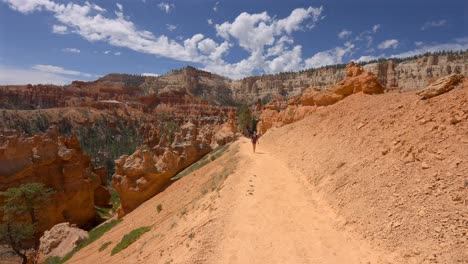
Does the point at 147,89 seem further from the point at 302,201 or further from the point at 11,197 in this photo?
the point at 302,201

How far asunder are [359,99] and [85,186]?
25897 millimetres

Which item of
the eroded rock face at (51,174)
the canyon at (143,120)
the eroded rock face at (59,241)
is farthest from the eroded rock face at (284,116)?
the eroded rock face at (51,174)

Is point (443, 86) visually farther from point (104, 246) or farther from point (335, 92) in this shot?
point (104, 246)

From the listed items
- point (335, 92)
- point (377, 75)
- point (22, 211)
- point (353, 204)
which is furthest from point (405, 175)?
point (377, 75)

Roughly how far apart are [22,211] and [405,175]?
27559mm

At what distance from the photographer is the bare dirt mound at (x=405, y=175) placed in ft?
21.2

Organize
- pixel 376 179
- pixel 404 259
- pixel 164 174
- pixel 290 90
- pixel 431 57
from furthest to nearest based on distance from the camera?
1. pixel 290 90
2. pixel 431 57
3. pixel 164 174
4. pixel 376 179
5. pixel 404 259

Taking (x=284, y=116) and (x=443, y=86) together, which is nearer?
(x=443, y=86)

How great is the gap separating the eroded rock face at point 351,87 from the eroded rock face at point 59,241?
18005 mm

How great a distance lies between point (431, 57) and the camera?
112812 mm

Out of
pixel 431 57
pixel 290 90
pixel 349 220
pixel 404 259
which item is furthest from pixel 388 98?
pixel 290 90

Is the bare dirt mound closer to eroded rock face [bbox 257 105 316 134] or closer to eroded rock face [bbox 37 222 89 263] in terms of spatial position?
eroded rock face [bbox 257 105 316 134]

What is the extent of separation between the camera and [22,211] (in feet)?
81.7

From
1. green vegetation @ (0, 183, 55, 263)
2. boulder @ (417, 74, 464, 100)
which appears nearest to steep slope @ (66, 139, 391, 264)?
boulder @ (417, 74, 464, 100)
